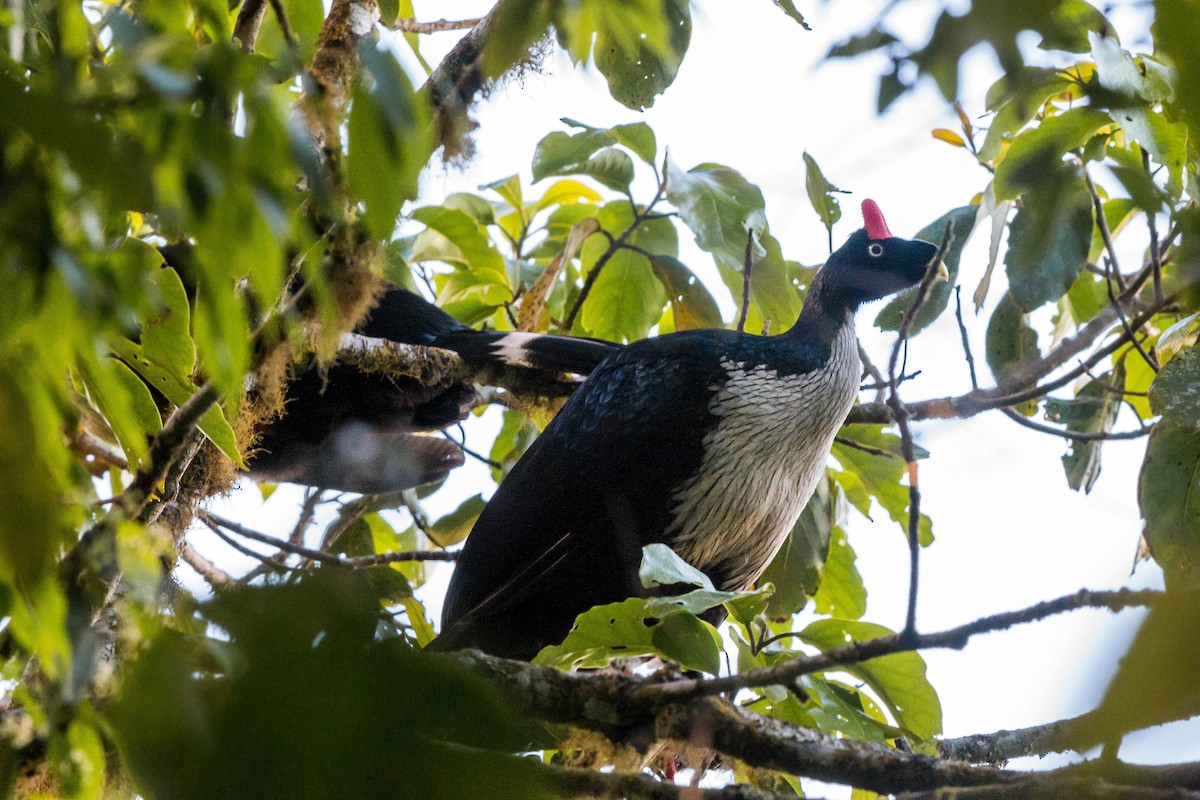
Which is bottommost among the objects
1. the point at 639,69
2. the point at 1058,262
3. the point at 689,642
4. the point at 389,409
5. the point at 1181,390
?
the point at 689,642

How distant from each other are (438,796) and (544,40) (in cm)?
292

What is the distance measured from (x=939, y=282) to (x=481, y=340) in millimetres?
1622

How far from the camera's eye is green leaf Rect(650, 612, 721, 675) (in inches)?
87.1

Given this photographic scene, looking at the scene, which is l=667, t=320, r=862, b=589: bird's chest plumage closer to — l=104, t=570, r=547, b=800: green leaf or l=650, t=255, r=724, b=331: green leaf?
l=650, t=255, r=724, b=331: green leaf

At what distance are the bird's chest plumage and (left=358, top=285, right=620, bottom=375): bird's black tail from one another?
0.58 m

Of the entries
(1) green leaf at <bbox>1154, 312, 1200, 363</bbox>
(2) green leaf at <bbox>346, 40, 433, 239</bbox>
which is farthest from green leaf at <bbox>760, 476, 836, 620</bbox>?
(2) green leaf at <bbox>346, 40, 433, 239</bbox>

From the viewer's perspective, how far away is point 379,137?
1.09 m

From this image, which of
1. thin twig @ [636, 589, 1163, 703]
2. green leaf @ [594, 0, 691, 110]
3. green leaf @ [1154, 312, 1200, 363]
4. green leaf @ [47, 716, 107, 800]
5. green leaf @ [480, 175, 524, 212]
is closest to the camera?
thin twig @ [636, 589, 1163, 703]

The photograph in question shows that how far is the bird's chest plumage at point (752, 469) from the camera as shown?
128 inches

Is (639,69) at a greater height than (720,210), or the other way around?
(639,69)

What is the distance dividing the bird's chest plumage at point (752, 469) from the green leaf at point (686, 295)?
725 millimetres

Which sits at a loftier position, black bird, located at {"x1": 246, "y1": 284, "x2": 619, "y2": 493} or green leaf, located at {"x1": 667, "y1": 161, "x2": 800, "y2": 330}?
green leaf, located at {"x1": 667, "y1": 161, "x2": 800, "y2": 330}

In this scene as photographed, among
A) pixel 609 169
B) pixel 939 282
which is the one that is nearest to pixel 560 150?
pixel 609 169

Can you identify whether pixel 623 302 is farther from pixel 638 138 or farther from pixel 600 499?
pixel 600 499
